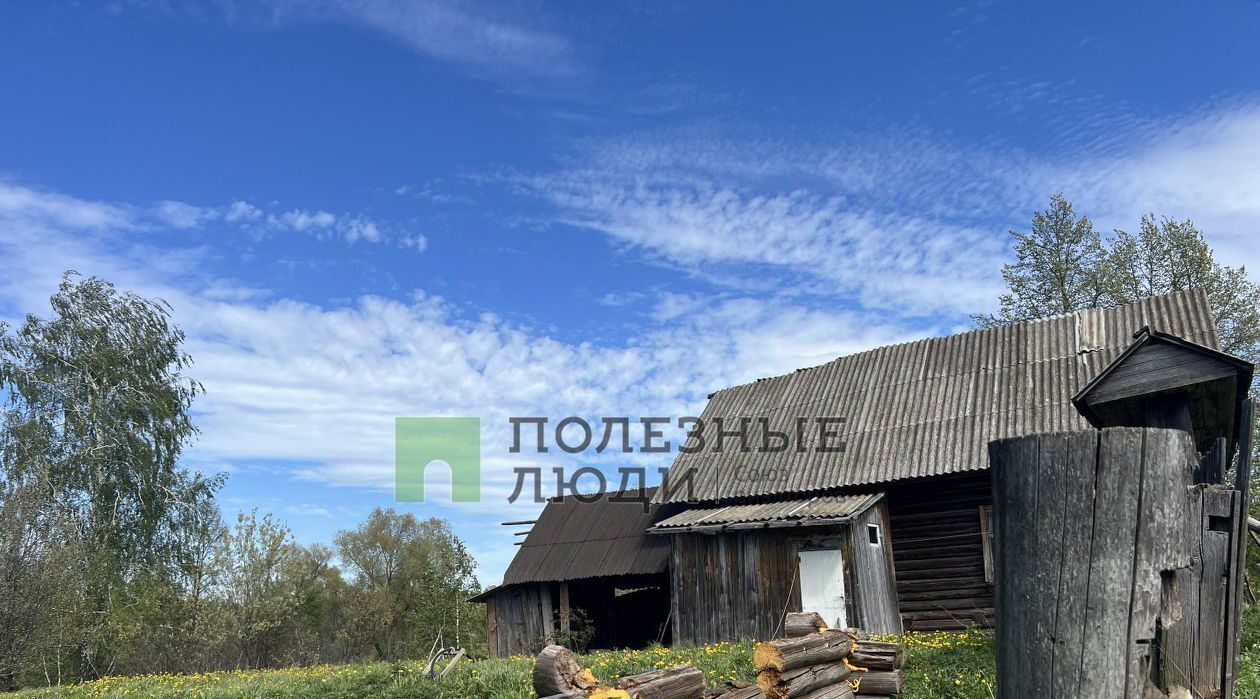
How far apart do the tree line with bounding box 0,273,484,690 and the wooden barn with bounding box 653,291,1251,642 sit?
9553mm

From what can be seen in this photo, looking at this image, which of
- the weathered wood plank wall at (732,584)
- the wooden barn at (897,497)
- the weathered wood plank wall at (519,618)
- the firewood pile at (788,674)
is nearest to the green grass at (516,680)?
the firewood pile at (788,674)

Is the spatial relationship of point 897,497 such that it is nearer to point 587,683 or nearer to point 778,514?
point 778,514

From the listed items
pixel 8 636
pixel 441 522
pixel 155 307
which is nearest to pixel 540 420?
pixel 8 636

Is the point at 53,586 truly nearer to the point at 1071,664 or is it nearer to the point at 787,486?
the point at 787,486

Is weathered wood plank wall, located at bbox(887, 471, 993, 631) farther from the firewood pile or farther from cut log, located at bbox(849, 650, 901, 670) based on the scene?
cut log, located at bbox(849, 650, 901, 670)

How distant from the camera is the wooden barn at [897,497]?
16.9 meters

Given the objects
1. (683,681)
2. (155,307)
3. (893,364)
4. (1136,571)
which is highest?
(155,307)

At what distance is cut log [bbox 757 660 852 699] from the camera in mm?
7945

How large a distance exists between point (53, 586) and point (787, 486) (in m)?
16.6

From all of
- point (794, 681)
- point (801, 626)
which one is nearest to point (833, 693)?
point (801, 626)

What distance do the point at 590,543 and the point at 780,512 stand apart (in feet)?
23.4

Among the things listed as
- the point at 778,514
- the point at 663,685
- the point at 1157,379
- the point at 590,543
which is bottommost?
the point at 590,543

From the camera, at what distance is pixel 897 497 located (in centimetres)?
1825

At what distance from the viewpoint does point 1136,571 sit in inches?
80.6
